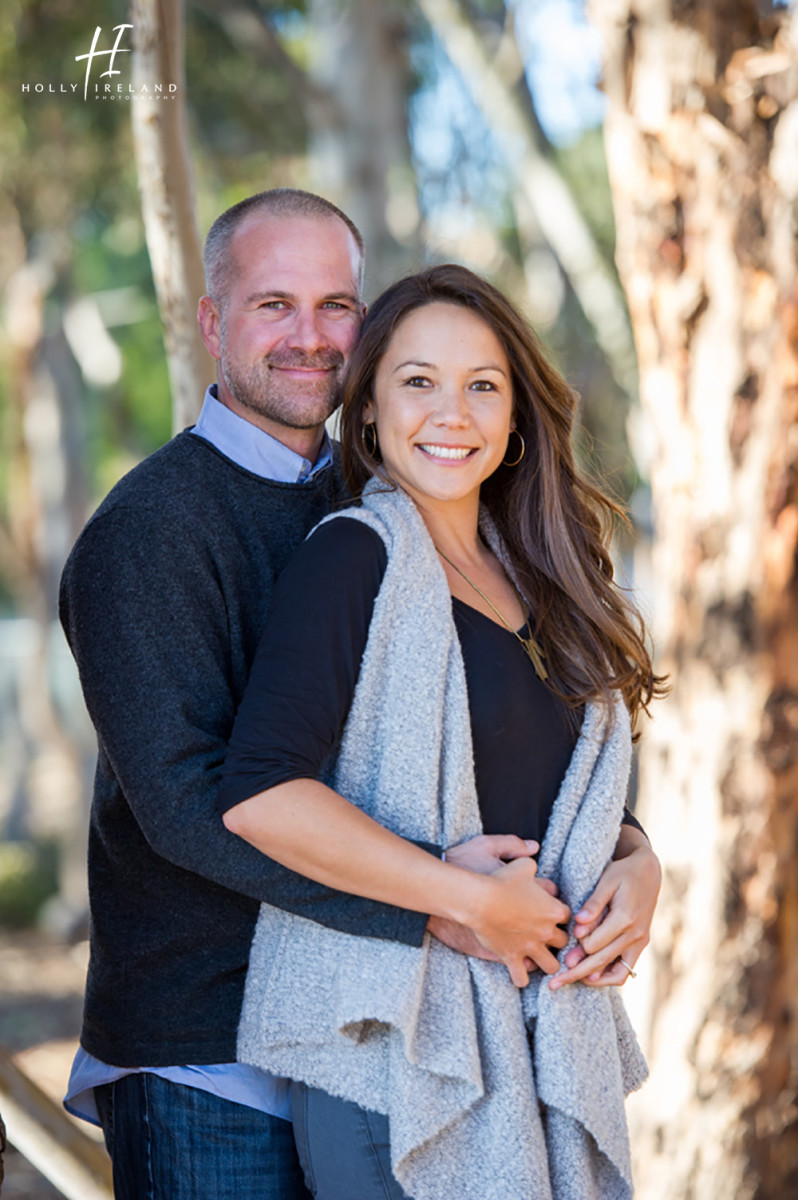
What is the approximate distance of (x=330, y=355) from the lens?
2.26 metres

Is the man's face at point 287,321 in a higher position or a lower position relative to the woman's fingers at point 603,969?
higher

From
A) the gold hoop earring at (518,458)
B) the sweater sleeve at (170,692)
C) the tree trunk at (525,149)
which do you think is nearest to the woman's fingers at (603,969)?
the sweater sleeve at (170,692)

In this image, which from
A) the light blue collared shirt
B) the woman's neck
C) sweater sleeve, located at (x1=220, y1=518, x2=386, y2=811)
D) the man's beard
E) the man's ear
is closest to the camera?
sweater sleeve, located at (x1=220, y1=518, x2=386, y2=811)

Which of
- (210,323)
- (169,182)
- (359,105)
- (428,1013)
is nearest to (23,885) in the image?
(359,105)

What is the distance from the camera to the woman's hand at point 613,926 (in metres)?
1.85

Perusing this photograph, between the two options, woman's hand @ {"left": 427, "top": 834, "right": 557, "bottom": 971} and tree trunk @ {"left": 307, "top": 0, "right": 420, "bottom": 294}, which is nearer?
woman's hand @ {"left": 427, "top": 834, "right": 557, "bottom": 971}

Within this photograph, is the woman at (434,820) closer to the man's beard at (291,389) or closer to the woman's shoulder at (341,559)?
the woman's shoulder at (341,559)

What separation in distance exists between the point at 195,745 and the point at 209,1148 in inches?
27.3

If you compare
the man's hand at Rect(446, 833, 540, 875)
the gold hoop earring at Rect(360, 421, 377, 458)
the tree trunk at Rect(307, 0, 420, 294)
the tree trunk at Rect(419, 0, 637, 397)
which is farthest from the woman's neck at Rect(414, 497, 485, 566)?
the tree trunk at Rect(307, 0, 420, 294)

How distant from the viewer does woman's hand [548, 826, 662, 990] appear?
1.85m

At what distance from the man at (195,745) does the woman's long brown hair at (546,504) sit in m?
0.20

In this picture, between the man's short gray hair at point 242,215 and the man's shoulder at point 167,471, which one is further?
the man's short gray hair at point 242,215

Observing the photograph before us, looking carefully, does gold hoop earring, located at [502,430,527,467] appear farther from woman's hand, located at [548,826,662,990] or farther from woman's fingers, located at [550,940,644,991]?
woman's fingers, located at [550,940,644,991]

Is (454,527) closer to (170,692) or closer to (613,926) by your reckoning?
(170,692)
